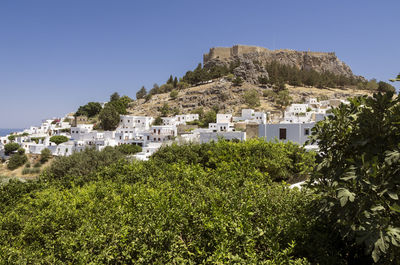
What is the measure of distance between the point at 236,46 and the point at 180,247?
94.7 meters

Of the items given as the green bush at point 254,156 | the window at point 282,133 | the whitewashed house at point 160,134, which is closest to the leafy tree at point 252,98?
the whitewashed house at point 160,134

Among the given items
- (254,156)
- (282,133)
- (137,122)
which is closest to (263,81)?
(137,122)

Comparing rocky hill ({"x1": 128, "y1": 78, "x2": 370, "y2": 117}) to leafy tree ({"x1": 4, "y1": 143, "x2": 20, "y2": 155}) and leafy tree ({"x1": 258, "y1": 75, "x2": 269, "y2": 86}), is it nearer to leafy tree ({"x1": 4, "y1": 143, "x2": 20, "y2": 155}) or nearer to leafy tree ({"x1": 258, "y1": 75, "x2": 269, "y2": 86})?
leafy tree ({"x1": 258, "y1": 75, "x2": 269, "y2": 86})

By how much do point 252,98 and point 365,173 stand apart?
60.3 metres

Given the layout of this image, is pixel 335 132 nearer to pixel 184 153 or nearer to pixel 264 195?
pixel 264 195

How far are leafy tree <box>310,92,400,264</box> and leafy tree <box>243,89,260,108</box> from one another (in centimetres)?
5855

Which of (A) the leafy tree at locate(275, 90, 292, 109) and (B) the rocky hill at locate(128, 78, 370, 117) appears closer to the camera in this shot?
(A) the leafy tree at locate(275, 90, 292, 109)

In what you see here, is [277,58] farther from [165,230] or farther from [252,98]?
[165,230]

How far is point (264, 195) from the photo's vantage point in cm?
486

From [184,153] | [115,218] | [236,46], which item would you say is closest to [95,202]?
[115,218]

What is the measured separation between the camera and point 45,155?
46250 mm

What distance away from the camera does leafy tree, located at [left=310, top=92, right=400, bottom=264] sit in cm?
265

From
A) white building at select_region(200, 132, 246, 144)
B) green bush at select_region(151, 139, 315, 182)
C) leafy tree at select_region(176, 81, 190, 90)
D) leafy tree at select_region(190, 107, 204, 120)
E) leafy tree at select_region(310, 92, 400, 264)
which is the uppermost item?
leafy tree at select_region(176, 81, 190, 90)

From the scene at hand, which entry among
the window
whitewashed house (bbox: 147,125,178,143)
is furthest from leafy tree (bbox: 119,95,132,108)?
the window
